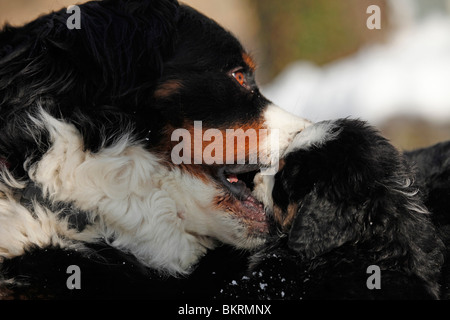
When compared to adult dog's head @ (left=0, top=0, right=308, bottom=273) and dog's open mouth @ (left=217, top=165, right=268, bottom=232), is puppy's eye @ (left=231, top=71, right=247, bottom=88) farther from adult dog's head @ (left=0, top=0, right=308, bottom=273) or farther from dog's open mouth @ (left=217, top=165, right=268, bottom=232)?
dog's open mouth @ (left=217, top=165, right=268, bottom=232)

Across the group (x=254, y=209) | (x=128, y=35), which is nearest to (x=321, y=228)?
(x=254, y=209)

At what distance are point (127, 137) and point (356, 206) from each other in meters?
1.10

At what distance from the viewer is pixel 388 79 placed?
9125 mm

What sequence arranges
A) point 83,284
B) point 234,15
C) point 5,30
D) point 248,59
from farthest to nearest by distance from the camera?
point 234,15 < point 248,59 < point 5,30 < point 83,284

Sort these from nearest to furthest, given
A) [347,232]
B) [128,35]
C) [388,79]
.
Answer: [347,232]
[128,35]
[388,79]

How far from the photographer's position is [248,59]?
330 centimetres

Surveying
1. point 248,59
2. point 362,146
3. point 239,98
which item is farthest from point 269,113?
point 362,146

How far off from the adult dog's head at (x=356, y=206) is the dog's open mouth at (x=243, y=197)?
0.60 feet

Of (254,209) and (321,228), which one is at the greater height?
(254,209)

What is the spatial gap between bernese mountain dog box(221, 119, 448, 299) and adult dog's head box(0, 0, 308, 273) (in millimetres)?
260

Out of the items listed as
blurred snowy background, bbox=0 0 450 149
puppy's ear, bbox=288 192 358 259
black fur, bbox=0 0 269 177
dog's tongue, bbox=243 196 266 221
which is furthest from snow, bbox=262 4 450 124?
puppy's ear, bbox=288 192 358 259

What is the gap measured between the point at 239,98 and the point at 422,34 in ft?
24.9

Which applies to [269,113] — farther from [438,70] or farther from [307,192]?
[438,70]

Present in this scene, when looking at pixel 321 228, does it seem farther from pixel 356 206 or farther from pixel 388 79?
pixel 388 79
